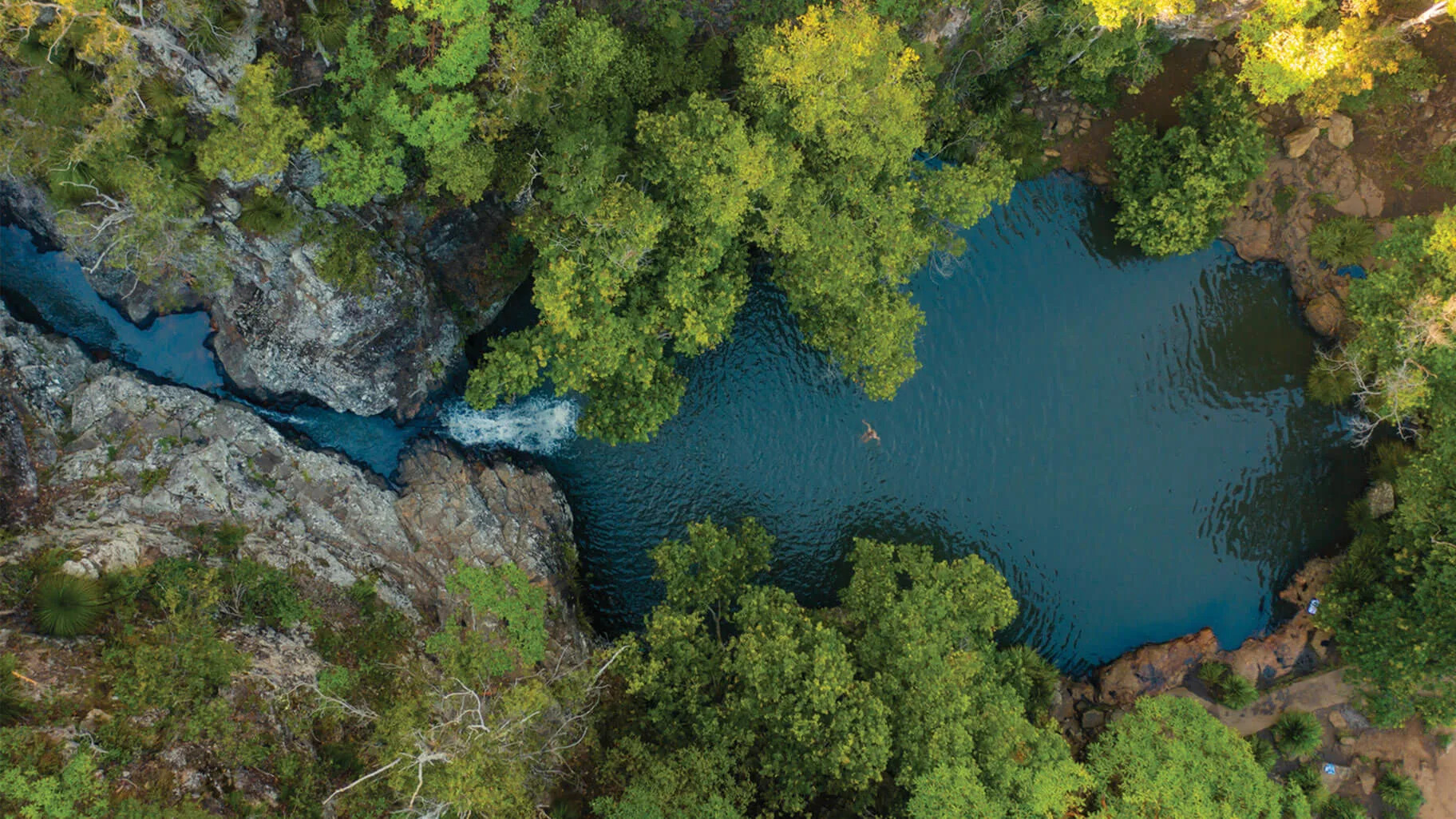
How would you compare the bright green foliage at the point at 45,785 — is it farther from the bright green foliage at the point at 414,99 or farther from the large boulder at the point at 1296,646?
the large boulder at the point at 1296,646

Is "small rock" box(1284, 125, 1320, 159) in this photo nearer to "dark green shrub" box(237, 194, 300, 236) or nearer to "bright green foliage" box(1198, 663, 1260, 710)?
"bright green foliage" box(1198, 663, 1260, 710)

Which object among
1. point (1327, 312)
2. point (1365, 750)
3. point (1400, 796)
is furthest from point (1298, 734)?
point (1327, 312)

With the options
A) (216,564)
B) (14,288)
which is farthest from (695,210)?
(14,288)

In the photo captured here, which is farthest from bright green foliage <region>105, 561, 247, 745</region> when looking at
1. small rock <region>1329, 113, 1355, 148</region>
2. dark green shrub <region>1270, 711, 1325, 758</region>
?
small rock <region>1329, 113, 1355, 148</region>

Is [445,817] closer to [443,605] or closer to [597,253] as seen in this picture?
[443,605]

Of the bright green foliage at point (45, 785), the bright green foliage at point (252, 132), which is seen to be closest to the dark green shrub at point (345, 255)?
the bright green foliage at point (252, 132)
